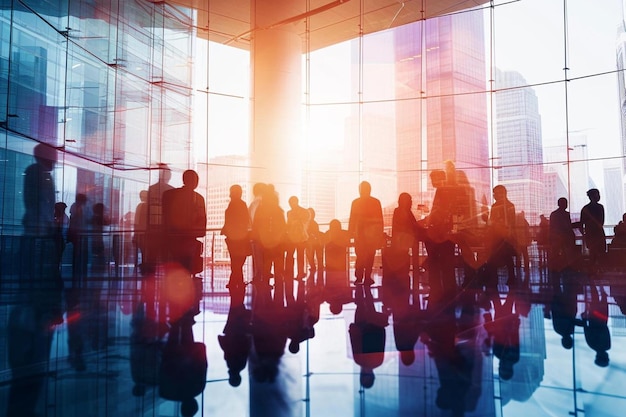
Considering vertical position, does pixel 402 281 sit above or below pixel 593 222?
below

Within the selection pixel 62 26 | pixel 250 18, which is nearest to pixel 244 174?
pixel 250 18

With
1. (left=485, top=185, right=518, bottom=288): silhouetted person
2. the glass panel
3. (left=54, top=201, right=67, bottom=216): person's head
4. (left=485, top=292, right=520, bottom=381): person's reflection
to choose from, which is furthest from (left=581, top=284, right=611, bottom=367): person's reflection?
the glass panel

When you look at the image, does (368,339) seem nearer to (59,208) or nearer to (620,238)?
(59,208)

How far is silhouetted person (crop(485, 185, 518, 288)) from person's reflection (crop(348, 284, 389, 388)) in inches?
97.9

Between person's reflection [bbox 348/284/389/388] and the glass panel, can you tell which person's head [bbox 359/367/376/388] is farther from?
the glass panel

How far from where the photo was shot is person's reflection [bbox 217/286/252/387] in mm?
1878

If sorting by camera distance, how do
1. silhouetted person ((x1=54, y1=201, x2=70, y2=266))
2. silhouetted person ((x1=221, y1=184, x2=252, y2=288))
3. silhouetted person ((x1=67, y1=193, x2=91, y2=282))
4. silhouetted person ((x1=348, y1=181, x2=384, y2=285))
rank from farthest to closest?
1. silhouetted person ((x1=67, y1=193, x2=91, y2=282))
2. silhouetted person ((x1=54, y1=201, x2=70, y2=266))
3. silhouetted person ((x1=348, y1=181, x2=384, y2=285))
4. silhouetted person ((x1=221, y1=184, x2=252, y2=288))

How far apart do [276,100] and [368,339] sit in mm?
9583

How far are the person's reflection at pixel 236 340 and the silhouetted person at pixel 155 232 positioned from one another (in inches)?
78.1

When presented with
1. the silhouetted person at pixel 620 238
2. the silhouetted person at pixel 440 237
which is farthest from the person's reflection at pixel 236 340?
the silhouetted person at pixel 620 238

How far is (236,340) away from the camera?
8.38 ft

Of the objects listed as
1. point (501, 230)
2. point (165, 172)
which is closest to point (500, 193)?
point (501, 230)

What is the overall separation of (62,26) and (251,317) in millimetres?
7578

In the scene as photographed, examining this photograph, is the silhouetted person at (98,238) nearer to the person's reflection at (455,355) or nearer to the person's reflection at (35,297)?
the person's reflection at (35,297)
